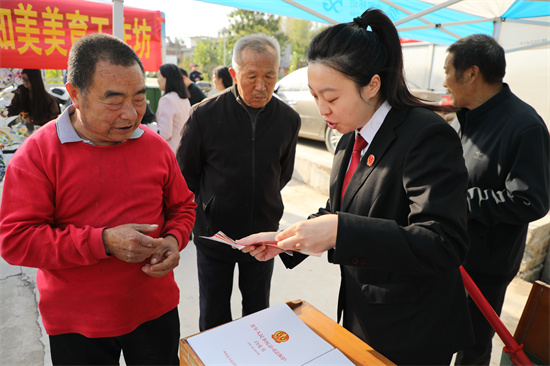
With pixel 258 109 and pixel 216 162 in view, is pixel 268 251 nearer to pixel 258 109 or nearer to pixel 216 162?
pixel 216 162

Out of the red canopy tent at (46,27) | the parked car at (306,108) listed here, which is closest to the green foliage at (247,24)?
the parked car at (306,108)

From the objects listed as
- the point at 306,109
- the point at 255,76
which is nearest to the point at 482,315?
the point at 255,76

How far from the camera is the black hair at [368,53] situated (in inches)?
42.8

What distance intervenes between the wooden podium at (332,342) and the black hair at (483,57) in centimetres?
152

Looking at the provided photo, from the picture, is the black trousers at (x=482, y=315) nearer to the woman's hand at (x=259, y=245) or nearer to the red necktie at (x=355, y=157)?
the red necktie at (x=355, y=157)

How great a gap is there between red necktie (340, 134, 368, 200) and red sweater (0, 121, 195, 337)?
0.70 metres

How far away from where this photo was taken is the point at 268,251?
1330mm

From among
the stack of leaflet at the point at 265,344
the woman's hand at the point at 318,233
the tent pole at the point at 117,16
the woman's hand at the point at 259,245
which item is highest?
the tent pole at the point at 117,16

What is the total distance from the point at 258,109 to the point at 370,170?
109 cm

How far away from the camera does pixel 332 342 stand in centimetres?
105

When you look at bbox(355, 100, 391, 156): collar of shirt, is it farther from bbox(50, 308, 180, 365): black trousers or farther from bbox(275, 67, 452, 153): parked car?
bbox(275, 67, 452, 153): parked car

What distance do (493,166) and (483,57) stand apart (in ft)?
1.86

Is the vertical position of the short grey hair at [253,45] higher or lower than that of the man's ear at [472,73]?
higher

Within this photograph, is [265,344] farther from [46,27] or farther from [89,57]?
[46,27]
